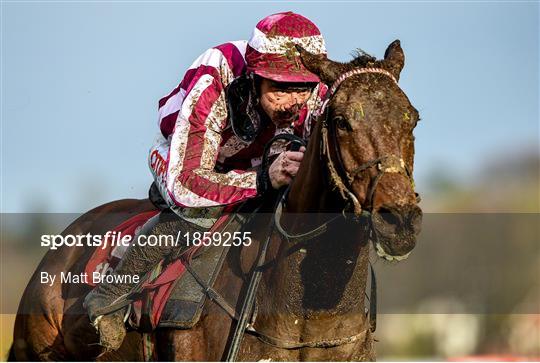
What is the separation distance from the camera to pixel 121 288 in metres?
6.11

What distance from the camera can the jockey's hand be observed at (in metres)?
5.47

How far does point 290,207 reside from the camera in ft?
17.8

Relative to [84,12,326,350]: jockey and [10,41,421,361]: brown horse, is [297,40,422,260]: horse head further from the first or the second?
[84,12,326,350]: jockey

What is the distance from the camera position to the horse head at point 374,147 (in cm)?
465

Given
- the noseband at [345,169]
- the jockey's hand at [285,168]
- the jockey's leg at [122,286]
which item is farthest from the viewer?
the jockey's leg at [122,286]

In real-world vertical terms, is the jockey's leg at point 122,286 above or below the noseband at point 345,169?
below

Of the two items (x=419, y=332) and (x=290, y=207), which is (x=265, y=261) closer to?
(x=290, y=207)

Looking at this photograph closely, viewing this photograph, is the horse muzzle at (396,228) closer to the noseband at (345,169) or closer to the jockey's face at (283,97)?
the noseband at (345,169)

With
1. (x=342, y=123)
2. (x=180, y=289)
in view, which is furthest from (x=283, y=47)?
(x=180, y=289)

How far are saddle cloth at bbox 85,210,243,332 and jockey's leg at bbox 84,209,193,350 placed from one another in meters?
0.08

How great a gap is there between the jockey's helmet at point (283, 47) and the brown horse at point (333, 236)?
398 mm

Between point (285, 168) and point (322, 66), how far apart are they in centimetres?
61

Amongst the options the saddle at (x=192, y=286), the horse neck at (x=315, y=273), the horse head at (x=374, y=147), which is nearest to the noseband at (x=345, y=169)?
the horse head at (x=374, y=147)

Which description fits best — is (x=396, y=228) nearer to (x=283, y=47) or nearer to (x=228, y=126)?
(x=283, y=47)
